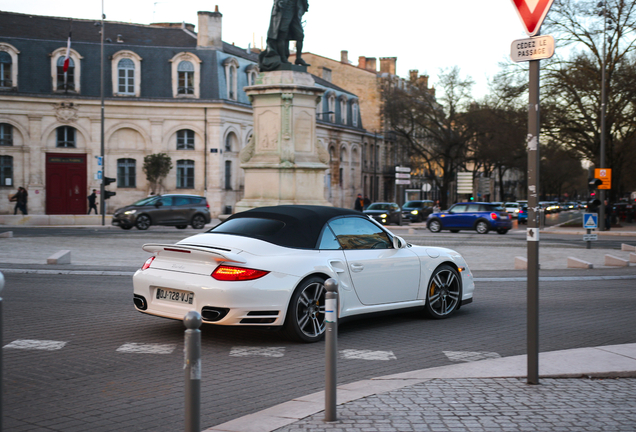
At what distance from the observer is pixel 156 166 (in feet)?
160

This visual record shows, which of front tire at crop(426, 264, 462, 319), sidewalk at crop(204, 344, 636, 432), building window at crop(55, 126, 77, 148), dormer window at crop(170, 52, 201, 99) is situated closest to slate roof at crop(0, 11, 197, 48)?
dormer window at crop(170, 52, 201, 99)

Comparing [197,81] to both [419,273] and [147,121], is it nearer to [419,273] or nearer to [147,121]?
[147,121]

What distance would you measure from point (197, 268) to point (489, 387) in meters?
3.19

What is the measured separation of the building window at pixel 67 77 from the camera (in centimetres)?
4909

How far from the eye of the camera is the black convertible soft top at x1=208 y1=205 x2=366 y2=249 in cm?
809

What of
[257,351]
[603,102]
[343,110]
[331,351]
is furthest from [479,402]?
[343,110]

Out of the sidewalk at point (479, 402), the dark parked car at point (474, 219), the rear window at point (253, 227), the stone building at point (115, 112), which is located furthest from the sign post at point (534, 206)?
the stone building at point (115, 112)

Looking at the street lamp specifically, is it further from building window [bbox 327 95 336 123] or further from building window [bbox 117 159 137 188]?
building window [bbox 327 95 336 123]

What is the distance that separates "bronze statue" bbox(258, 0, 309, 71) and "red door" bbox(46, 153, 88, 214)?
101ft

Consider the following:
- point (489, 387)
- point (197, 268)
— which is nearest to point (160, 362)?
point (197, 268)

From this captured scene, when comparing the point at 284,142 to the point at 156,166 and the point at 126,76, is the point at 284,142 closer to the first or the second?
the point at 156,166

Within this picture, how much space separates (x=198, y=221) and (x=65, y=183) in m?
18.6

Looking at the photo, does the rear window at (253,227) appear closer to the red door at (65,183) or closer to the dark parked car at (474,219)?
the dark parked car at (474,219)

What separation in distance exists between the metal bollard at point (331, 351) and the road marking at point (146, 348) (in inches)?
116
